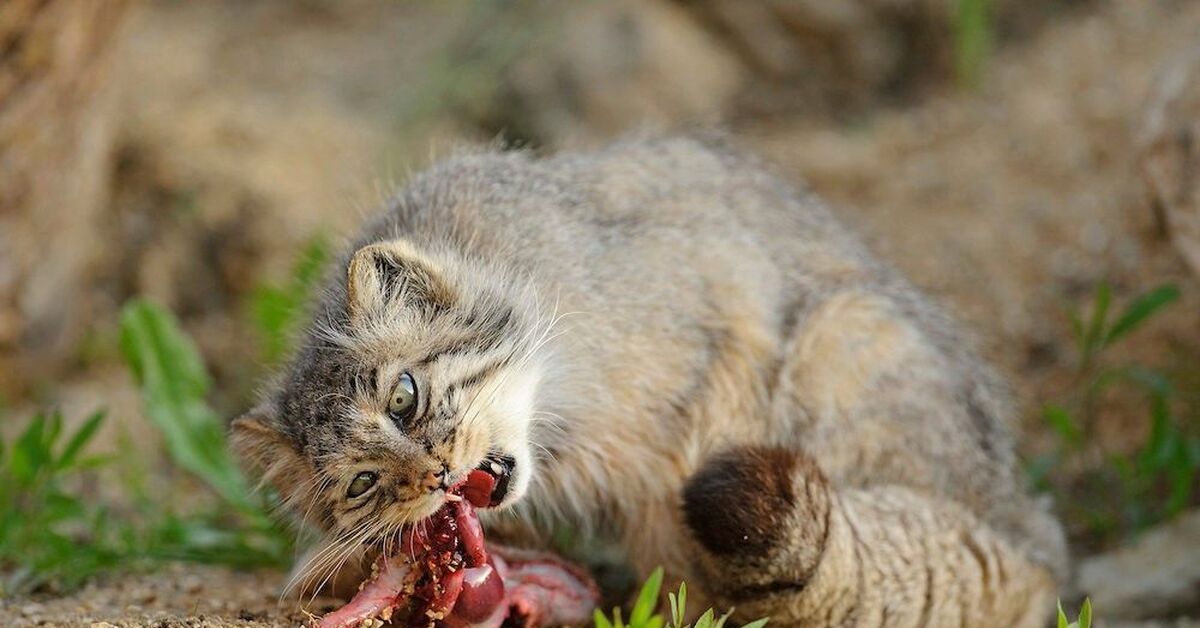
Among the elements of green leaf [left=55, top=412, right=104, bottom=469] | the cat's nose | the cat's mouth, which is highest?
the cat's mouth

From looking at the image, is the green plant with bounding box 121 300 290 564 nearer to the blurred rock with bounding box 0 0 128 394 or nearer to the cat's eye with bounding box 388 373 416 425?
the blurred rock with bounding box 0 0 128 394

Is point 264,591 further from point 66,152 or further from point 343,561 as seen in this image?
point 66,152

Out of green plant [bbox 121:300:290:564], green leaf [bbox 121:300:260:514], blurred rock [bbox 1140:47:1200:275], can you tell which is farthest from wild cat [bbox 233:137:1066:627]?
green leaf [bbox 121:300:260:514]

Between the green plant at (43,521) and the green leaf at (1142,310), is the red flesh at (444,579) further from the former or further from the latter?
the green leaf at (1142,310)

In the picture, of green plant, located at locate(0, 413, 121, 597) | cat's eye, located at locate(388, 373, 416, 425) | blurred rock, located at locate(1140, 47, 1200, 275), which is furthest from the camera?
blurred rock, located at locate(1140, 47, 1200, 275)

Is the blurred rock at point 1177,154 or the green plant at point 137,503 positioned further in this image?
the blurred rock at point 1177,154

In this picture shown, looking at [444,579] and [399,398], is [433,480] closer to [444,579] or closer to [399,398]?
[399,398]

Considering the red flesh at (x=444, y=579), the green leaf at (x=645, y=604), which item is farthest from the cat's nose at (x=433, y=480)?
the green leaf at (x=645, y=604)

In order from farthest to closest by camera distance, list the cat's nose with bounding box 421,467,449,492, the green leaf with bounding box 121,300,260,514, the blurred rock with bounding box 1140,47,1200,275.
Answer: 1. the green leaf with bounding box 121,300,260,514
2. the blurred rock with bounding box 1140,47,1200,275
3. the cat's nose with bounding box 421,467,449,492
